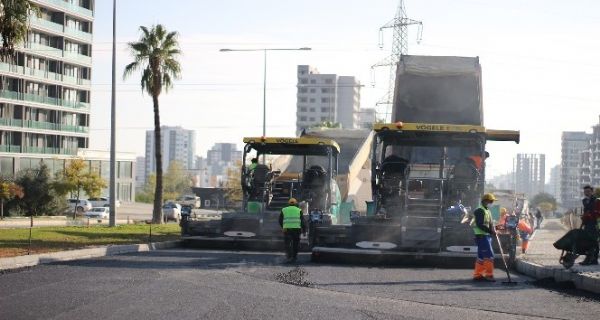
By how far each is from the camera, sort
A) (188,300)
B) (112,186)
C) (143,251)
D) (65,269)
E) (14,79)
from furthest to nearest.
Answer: (14,79) < (112,186) < (143,251) < (65,269) < (188,300)

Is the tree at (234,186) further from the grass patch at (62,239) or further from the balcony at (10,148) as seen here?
the grass patch at (62,239)

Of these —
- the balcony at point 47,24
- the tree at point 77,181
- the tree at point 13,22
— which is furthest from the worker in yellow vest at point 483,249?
the balcony at point 47,24

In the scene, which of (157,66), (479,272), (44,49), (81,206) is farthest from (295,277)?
(44,49)

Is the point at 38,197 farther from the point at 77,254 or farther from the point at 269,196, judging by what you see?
the point at 77,254

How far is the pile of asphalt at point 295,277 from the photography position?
53.6 feet

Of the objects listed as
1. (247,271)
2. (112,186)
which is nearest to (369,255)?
(247,271)

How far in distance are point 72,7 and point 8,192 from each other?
33.5 m

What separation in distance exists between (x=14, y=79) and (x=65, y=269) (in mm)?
65871

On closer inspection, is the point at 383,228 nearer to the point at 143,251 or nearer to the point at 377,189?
the point at 377,189

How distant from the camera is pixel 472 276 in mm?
19172

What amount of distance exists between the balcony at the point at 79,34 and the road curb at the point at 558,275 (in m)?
72.6

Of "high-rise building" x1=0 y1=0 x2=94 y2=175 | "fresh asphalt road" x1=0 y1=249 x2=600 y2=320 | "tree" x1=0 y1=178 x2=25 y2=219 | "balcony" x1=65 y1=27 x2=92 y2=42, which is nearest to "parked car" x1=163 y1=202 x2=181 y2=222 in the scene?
"tree" x1=0 y1=178 x2=25 y2=219

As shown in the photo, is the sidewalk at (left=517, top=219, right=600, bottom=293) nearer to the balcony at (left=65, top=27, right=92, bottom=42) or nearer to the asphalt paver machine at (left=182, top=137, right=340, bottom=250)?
the asphalt paver machine at (left=182, top=137, right=340, bottom=250)

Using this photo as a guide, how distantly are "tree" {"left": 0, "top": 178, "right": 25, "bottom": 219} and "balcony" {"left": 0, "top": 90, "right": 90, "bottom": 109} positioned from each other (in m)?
19.1
